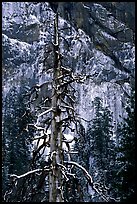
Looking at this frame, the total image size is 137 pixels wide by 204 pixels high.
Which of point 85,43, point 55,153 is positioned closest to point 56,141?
point 55,153

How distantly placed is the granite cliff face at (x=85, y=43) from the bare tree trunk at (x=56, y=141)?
256 feet

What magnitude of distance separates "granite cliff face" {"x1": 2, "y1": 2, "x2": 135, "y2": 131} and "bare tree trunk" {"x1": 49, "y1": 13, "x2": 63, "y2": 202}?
77.9 metres

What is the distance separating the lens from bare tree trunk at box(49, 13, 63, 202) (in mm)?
7129

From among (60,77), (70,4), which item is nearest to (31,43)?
(70,4)

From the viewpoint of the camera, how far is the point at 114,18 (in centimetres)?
11031

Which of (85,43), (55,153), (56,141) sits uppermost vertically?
(85,43)

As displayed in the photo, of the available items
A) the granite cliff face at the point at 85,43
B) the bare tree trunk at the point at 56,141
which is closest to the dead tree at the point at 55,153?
the bare tree trunk at the point at 56,141

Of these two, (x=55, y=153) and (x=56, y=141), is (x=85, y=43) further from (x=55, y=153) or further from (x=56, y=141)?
(x=55, y=153)

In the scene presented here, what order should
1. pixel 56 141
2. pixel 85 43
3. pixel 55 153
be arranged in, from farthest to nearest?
pixel 85 43
pixel 56 141
pixel 55 153

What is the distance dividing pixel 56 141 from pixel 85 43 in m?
89.3

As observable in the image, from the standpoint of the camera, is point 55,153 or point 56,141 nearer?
point 55,153

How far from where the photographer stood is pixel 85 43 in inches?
3762

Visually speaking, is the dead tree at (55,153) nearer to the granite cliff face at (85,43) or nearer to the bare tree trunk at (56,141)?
the bare tree trunk at (56,141)

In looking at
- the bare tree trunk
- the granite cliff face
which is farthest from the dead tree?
the granite cliff face
